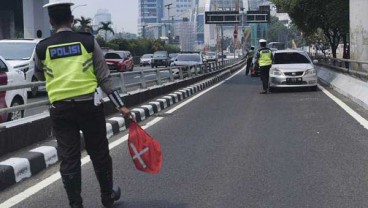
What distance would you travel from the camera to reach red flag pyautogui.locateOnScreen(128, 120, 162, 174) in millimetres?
5012

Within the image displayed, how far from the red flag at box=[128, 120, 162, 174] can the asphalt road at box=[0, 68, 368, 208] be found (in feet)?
1.50

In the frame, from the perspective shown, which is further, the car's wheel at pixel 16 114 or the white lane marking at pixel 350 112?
the white lane marking at pixel 350 112

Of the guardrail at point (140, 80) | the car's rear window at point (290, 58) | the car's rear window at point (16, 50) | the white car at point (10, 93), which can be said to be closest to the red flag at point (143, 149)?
the guardrail at point (140, 80)

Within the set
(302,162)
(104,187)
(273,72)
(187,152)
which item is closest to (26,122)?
(187,152)

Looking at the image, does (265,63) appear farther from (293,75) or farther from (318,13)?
(318,13)

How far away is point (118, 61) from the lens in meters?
34.4

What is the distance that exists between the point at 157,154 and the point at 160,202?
590mm

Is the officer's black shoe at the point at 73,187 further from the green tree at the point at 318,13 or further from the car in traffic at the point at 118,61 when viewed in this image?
the car in traffic at the point at 118,61

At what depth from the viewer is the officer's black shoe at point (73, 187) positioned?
4.64 m

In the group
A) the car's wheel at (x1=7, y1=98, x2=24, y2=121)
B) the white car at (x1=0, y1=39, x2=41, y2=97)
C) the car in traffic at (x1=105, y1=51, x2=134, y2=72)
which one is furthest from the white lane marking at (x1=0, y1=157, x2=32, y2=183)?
the car in traffic at (x1=105, y1=51, x2=134, y2=72)

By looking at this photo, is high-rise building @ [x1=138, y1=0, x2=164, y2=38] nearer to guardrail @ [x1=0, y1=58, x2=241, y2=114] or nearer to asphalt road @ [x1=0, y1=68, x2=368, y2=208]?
guardrail @ [x1=0, y1=58, x2=241, y2=114]

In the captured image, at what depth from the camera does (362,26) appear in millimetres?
20000

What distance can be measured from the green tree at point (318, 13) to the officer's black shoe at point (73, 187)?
81.6 ft

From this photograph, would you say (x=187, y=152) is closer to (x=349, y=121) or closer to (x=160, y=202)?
(x=160, y=202)
